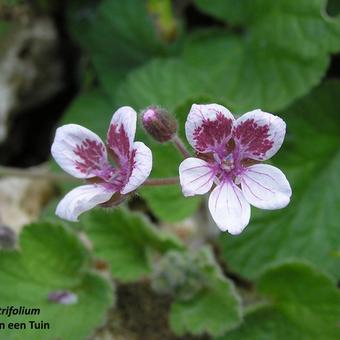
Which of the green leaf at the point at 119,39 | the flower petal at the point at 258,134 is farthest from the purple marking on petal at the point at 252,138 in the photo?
the green leaf at the point at 119,39

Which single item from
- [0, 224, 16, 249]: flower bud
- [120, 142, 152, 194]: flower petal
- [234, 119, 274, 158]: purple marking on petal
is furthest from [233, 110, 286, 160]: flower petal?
[0, 224, 16, 249]: flower bud

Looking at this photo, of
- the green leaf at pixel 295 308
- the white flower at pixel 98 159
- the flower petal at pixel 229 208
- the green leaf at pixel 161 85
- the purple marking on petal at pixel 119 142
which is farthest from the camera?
the green leaf at pixel 161 85

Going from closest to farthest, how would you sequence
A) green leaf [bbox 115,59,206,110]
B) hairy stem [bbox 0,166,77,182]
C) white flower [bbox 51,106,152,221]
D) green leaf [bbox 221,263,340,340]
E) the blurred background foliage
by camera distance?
white flower [bbox 51,106,152,221] → green leaf [bbox 221,263,340,340] → the blurred background foliage → hairy stem [bbox 0,166,77,182] → green leaf [bbox 115,59,206,110]

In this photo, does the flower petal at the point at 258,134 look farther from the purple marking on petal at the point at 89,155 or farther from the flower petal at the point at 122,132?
the purple marking on petal at the point at 89,155

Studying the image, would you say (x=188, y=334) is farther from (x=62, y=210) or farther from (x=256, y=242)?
(x=62, y=210)

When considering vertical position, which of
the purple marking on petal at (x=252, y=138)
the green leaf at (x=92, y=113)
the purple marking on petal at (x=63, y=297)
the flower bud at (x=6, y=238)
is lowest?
the purple marking on petal at (x=63, y=297)

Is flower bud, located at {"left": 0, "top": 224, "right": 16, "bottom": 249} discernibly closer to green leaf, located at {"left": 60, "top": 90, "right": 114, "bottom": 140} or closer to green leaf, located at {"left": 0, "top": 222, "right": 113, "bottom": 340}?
green leaf, located at {"left": 0, "top": 222, "right": 113, "bottom": 340}

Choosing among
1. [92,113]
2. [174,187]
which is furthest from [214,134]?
[92,113]

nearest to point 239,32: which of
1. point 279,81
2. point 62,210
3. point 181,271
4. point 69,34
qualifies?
point 279,81
